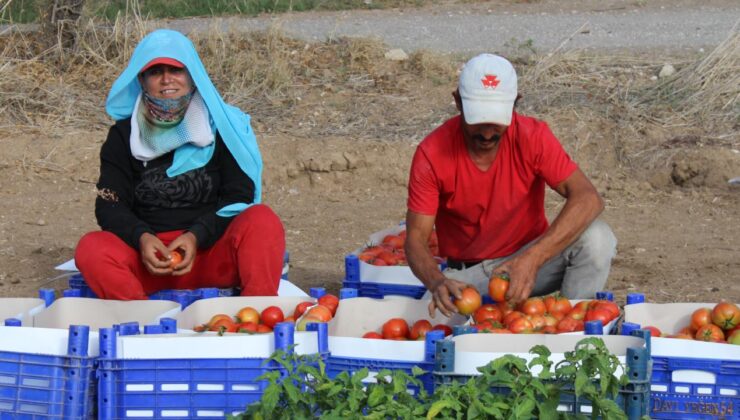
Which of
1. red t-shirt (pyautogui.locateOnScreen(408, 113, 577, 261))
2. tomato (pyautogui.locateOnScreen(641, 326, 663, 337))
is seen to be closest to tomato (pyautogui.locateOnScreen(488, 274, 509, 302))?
red t-shirt (pyautogui.locateOnScreen(408, 113, 577, 261))

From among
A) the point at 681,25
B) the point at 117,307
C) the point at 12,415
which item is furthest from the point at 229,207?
the point at 681,25

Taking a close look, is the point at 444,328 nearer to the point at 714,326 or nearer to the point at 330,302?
the point at 330,302

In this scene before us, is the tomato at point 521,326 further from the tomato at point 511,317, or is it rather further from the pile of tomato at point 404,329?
the pile of tomato at point 404,329

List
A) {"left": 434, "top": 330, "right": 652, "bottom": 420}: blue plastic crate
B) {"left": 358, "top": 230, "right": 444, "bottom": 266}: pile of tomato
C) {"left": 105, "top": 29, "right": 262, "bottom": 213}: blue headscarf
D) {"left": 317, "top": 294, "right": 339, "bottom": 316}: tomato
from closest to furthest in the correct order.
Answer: {"left": 434, "top": 330, "right": 652, "bottom": 420}: blue plastic crate
{"left": 317, "top": 294, "right": 339, "bottom": 316}: tomato
{"left": 105, "top": 29, "right": 262, "bottom": 213}: blue headscarf
{"left": 358, "top": 230, "right": 444, "bottom": 266}: pile of tomato

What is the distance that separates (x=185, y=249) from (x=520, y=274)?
4.87ft

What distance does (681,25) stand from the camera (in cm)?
1330

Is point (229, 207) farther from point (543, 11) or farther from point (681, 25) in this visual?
point (543, 11)

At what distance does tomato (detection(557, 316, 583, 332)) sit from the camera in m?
4.27

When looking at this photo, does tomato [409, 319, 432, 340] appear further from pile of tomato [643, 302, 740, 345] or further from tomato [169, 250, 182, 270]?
tomato [169, 250, 182, 270]

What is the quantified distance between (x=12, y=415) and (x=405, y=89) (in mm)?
6476

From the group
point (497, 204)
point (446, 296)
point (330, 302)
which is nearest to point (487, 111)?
point (497, 204)

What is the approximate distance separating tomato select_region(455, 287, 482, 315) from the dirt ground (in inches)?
85.1

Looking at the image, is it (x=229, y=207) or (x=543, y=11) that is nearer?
(x=229, y=207)

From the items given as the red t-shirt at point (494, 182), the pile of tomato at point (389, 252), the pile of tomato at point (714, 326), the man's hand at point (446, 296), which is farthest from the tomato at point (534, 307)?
the pile of tomato at point (389, 252)
